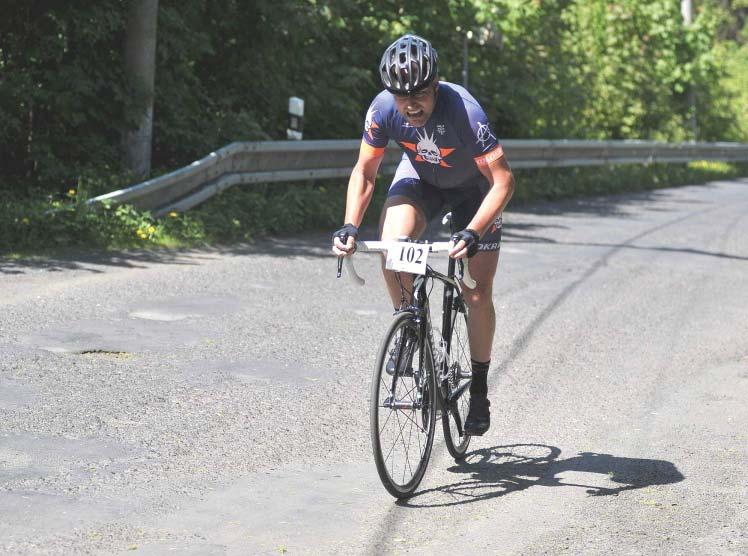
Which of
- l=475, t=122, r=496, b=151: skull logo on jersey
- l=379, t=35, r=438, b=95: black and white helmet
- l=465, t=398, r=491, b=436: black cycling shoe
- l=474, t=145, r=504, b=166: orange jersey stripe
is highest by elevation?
l=379, t=35, r=438, b=95: black and white helmet

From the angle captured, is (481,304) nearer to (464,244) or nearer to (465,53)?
(464,244)

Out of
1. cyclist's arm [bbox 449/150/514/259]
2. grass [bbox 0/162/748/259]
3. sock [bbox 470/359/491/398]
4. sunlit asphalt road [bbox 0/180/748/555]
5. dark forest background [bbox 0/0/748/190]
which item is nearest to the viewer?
sunlit asphalt road [bbox 0/180/748/555]

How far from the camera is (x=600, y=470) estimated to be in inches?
222

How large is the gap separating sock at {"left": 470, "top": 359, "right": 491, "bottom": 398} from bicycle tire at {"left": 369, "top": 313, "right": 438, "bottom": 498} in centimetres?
62

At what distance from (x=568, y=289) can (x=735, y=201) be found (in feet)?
36.5

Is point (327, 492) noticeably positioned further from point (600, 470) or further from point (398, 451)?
point (600, 470)

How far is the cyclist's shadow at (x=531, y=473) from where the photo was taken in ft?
17.3

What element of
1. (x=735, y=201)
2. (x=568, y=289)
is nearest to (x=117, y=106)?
(x=568, y=289)

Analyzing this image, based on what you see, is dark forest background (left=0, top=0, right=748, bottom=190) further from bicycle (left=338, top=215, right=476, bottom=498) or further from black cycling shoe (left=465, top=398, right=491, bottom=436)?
bicycle (left=338, top=215, right=476, bottom=498)

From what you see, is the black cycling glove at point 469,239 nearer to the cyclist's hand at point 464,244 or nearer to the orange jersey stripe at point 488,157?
the cyclist's hand at point 464,244

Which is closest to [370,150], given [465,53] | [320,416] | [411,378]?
[411,378]

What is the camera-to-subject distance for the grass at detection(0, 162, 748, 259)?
11159 mm

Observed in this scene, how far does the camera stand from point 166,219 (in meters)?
12.2

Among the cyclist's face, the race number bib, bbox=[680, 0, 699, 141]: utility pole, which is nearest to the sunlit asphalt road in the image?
the race number bib
